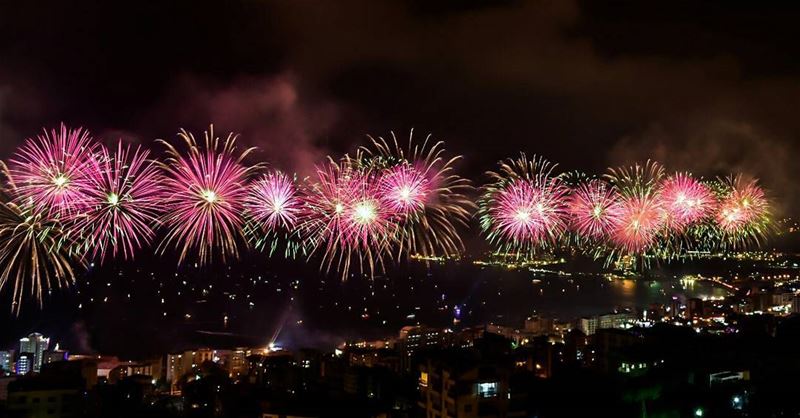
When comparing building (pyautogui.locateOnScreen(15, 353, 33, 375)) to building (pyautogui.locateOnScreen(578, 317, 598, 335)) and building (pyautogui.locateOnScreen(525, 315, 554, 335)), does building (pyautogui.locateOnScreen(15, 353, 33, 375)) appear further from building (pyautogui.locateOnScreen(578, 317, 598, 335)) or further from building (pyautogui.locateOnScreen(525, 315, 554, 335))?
building (pyautogui.locateOnScreen(578, 317, 598, 335))

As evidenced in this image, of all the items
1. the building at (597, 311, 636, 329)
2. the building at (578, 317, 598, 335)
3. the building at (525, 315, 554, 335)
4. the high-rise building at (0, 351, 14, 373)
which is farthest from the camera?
the building at (578, 317, 598, 335)

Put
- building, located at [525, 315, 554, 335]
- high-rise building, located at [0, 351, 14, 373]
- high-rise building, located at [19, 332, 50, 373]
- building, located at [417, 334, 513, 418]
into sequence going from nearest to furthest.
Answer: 1. building, located at [417, 334, 513, 418]
2. high-rise building, located at [0, 351, 14, 373]
3. high-rise building, located at [19, 332, 50, 373]
4. building, located at [525, 315, 554, 335]

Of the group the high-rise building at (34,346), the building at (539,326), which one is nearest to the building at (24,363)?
the high-rise building at (34,346)

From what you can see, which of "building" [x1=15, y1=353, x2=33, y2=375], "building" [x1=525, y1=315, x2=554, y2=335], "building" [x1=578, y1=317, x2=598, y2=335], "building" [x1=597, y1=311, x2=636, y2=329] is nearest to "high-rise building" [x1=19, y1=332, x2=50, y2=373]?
"building" [x1=15, y1=353, x2=33, y2=375]

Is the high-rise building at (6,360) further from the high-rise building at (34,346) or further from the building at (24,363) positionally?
the high-rise building at (34,346)

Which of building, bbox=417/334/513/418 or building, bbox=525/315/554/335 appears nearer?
building, bbox=417/334/513/418

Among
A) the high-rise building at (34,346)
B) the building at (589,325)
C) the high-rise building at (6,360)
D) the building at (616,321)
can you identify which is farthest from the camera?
the building at (589,325)

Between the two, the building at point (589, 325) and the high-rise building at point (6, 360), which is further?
the building at point (589, 325)

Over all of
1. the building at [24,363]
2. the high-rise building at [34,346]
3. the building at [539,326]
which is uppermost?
the building at [539,326]

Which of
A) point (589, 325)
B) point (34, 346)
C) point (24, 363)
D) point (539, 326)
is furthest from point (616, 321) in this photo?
point (34, 346)

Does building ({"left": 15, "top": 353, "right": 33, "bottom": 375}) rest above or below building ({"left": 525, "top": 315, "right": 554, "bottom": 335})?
below

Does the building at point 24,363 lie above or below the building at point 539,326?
below
